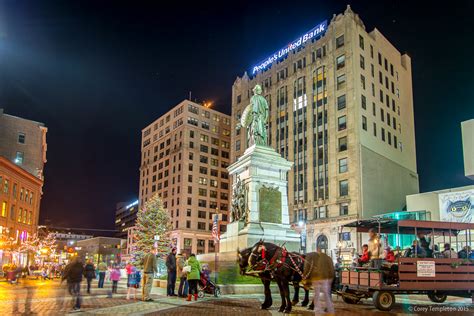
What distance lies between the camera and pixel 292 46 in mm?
82750

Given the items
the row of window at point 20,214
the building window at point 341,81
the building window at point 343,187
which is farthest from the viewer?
the building window at point 341,81

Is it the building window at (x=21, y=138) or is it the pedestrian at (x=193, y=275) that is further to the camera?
the building window at (x=21, y=138)

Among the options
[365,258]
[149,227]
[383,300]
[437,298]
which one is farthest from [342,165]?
[383,300]

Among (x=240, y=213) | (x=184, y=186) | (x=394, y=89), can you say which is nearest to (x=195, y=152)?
(x=184, y=186)

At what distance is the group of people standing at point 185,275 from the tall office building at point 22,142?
199 feet

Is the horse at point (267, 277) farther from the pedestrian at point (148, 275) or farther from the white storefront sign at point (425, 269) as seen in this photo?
the pedestrian at point (148, 275)

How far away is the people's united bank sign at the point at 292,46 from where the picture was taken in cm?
7775

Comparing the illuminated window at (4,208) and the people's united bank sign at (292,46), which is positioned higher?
the people's united bank sign at (292,46)

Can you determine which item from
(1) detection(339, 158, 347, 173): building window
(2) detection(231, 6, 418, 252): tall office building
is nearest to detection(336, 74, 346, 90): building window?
(2) detection(231, 6, 418, 252): tall office building

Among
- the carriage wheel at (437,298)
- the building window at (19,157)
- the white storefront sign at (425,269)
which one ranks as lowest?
the carriage wheel at (437,298)

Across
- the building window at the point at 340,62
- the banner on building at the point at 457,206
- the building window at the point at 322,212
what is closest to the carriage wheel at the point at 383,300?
the banner on building at the point at 457,206

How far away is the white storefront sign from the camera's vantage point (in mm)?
14984

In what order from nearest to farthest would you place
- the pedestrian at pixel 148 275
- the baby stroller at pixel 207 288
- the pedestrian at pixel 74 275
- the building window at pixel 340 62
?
the pedestrian at pixel 74 275, the pedestrian at pixel 148 275, the baby stroller at pixel 207 288, the building window at pixel 340 62

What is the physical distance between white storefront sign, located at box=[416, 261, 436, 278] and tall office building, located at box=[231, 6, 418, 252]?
45.2 metres
